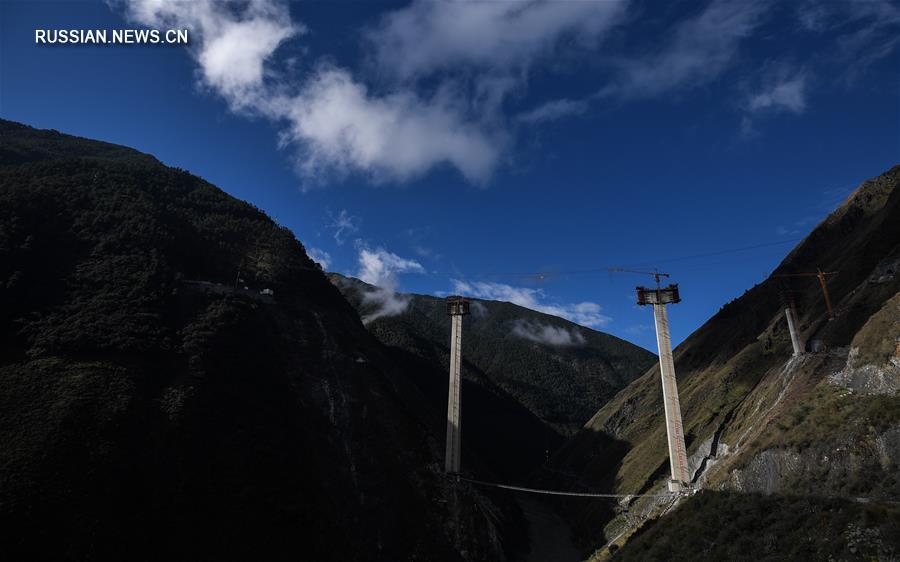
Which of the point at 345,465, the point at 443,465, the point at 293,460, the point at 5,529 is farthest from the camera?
the point at 443,465

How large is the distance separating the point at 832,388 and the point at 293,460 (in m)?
37.9

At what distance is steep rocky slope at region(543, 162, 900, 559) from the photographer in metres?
20.1

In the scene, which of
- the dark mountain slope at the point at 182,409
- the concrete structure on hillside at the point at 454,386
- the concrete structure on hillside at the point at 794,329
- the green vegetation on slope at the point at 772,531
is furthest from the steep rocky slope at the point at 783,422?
the dark mountain slope at the point at 182,409

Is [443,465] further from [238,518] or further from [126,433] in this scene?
[126,433]

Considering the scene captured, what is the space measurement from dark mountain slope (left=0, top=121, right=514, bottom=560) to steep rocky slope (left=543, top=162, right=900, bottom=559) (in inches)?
829

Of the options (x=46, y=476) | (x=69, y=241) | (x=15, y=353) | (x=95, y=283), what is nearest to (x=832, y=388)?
(x=46, y=476)

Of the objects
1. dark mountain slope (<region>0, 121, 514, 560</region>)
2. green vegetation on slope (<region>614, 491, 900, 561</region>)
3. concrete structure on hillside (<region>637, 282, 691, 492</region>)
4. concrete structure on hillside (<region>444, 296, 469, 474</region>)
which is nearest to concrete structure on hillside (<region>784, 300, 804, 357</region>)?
concrete structure on hillside (<region>637, 282, 691, 492</region>)

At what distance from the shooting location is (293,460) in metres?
40.4

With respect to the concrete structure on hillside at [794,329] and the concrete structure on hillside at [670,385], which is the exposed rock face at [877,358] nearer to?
the concrete structure on hillside at [670,385]

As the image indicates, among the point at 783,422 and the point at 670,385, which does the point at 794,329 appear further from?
the point at 783,422

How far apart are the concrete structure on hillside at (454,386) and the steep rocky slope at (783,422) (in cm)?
1791

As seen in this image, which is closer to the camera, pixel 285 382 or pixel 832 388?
pixel 832 388

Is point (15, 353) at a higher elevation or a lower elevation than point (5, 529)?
higher

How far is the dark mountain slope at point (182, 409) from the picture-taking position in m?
29.8
